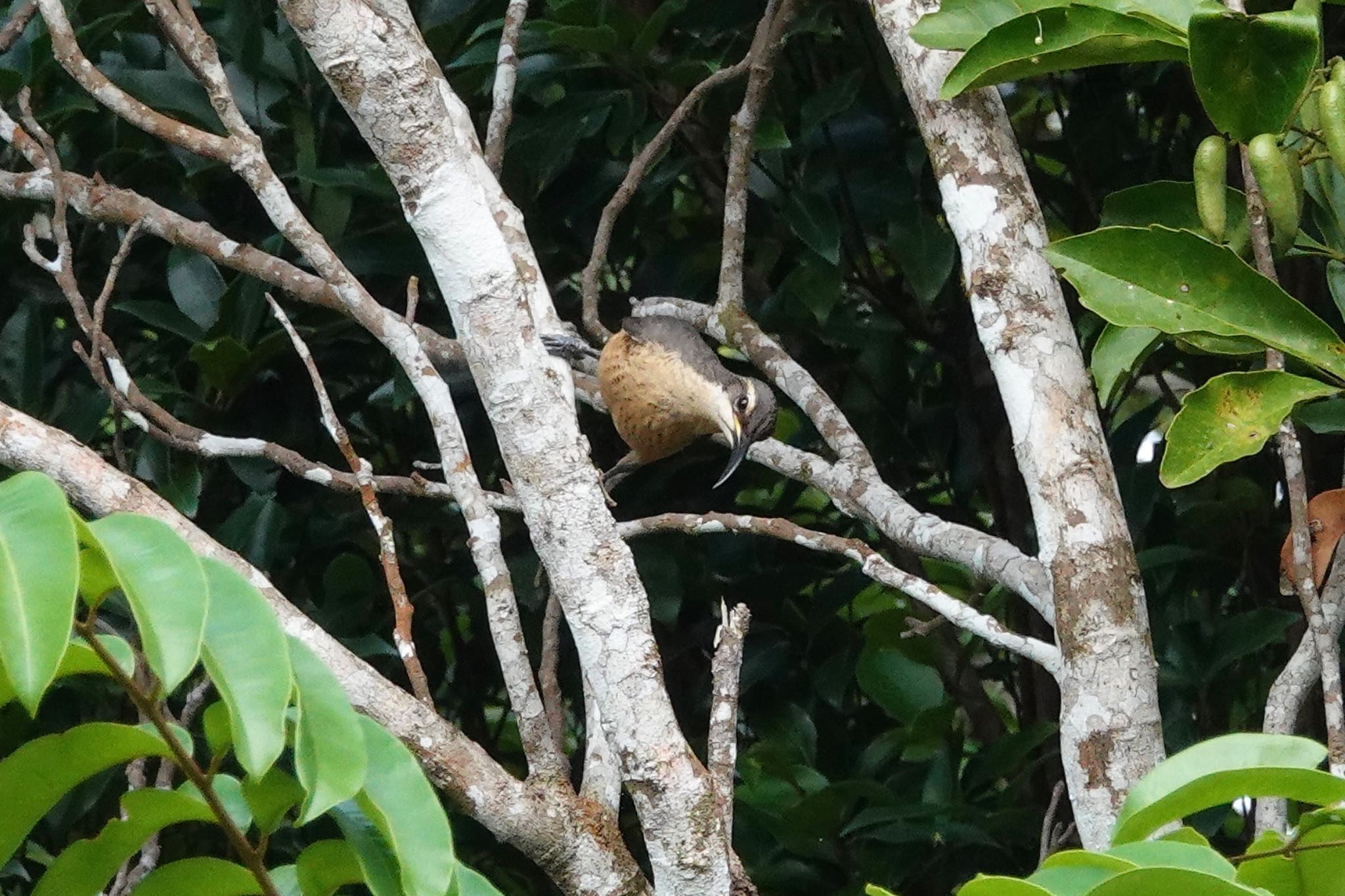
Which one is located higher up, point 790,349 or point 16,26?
point 16,26

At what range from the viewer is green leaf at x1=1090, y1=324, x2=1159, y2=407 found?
6.10ft

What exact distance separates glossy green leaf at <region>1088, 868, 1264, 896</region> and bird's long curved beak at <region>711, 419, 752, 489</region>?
2159mm

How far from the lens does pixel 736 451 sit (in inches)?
124

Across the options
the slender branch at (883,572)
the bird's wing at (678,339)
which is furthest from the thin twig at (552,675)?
the bird's wing at (678,339)

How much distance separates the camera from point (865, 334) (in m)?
3.22

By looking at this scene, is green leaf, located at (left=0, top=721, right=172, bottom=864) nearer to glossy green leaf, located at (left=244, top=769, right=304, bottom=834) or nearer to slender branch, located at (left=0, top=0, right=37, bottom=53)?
glossy green leaf, located at (left=244, top=769, right=304, bottom=834)

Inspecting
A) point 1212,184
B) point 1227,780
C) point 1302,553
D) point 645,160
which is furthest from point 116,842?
point 645,160

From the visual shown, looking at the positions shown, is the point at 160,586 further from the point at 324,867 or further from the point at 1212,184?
A: the point at 1212,184

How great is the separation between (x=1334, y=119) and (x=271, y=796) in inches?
51.4

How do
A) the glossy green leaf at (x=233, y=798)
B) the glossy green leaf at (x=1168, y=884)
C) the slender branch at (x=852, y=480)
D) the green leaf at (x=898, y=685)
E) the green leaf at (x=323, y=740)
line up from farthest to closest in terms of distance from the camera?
the green leaf at (x=898, y=685) < the slender branch at (x=852, y=480) < the glossy green leaf at (x=233, y=798) < the green leaf at (x=323, y=740) < the glossy green leaf at (x=1168, y=884)

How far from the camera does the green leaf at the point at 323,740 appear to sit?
95cm

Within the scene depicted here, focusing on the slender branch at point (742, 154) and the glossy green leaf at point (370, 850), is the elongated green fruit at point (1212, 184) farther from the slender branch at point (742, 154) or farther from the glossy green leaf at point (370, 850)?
the glossy green leaf at point (370, 850)

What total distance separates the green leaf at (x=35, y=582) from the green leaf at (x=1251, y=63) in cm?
130

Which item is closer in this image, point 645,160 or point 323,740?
point 323,740
